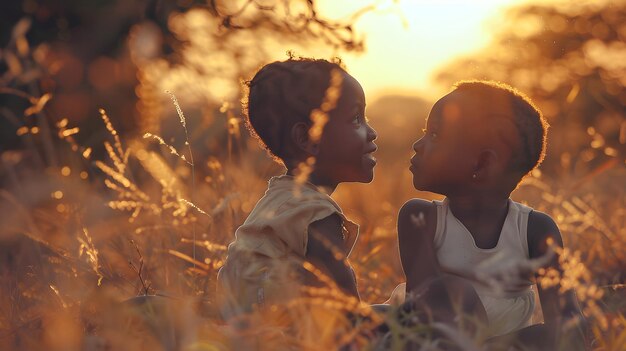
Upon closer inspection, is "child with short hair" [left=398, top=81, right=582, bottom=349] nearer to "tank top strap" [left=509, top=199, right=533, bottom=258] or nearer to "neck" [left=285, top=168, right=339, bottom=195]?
"tank top strap" [left=509, top=199, right=533, bottom=258]

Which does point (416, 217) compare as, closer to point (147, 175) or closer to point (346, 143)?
point (346, 143)

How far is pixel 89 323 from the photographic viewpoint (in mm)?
2787

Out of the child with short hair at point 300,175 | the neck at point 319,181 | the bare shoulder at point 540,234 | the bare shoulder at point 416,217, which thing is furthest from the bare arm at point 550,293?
the neck at point 319,181

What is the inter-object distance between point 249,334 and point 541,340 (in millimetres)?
1037

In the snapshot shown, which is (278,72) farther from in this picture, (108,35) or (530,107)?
(108,35)

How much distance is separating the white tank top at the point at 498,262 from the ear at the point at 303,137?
52 centimetres

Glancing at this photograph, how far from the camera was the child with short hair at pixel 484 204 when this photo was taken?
2830mm

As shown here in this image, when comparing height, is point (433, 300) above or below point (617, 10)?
above

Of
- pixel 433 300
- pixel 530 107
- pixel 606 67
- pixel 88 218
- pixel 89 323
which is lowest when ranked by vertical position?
pixel 606 67

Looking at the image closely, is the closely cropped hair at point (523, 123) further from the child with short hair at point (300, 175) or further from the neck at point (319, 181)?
the neck at point (319, 181)

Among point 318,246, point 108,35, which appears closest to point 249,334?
point 318,246

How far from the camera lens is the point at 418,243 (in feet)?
9.63

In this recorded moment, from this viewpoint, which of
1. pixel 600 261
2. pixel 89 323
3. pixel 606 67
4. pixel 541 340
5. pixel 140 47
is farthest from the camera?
pixel 606 67

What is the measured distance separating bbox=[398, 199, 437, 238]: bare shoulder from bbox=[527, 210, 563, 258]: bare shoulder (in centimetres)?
33
